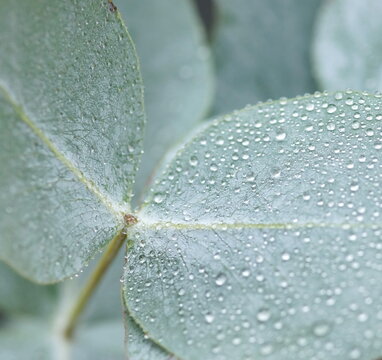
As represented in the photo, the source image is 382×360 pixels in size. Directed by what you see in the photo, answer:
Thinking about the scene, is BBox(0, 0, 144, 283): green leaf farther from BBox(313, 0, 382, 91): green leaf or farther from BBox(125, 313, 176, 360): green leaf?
BBox(313, 0, 382, 91): green leaf

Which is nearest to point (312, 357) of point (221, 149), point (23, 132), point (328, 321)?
point (328, 321)

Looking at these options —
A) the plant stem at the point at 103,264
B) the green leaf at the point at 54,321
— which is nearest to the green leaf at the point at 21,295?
the green leaf at the point at 54,321

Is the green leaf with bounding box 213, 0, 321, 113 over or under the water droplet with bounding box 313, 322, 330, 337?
over

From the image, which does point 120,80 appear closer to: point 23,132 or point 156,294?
point 23,132

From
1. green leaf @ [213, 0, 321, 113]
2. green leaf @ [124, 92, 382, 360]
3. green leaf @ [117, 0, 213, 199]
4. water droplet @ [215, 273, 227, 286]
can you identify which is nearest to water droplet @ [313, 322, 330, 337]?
green leaf @ [124, 92, 382, 360]

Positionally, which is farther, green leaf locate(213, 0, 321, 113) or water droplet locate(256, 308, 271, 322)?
green leaf locate(213, 0, 321, 113)
